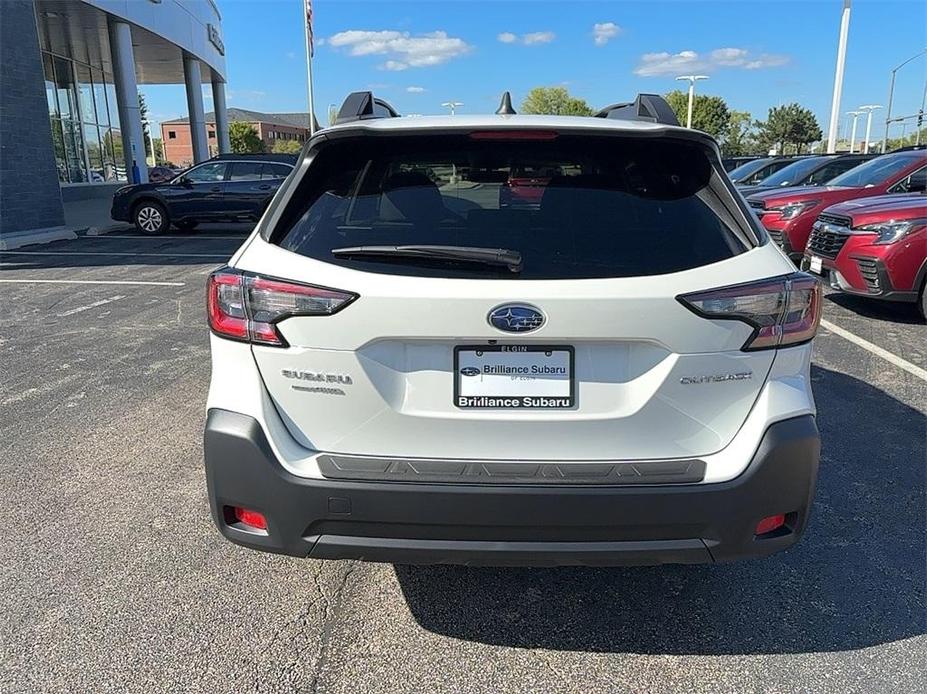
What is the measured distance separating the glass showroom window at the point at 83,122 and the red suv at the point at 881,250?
2599 centimetres

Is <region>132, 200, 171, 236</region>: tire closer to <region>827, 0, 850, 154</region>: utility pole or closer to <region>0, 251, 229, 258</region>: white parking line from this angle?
<region>0, 251, 229, 258</region>: white parking line

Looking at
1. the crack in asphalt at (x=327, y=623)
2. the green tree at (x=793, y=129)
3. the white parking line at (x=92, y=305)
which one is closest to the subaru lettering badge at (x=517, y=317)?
the crack in asphalt at (x=327, y=623)

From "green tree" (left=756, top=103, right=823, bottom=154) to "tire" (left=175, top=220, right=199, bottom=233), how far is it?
65.5 meters

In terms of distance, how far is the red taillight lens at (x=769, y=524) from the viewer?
2191 millimetres

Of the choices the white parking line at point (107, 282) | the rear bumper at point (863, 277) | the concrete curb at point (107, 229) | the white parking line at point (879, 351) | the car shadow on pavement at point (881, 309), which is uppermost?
the rear bumper at point (863, 277)

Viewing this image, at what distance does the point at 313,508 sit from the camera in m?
2.14

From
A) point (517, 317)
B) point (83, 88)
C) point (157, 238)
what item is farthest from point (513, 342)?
point (83, 88)

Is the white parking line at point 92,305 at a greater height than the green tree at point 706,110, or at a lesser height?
lesser

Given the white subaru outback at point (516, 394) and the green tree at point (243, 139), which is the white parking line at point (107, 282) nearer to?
the white subaru outback at point (516, 394)

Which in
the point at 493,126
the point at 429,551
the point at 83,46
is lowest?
the point at 429,551

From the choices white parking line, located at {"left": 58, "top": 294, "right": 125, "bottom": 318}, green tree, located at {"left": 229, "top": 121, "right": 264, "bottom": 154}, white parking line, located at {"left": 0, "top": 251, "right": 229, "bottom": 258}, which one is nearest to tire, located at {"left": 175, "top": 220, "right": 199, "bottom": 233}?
white parking line, located at {"left": 0, "top": 251, "right": 229, "bottom": 258}

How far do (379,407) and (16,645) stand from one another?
5.18 ft

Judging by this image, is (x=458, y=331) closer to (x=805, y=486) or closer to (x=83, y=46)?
(x=805, y=486)

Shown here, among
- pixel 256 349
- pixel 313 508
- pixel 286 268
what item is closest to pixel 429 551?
pixel 313 508
